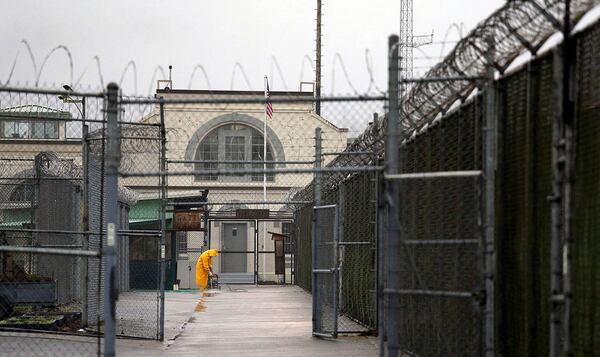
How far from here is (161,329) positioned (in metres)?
15.1

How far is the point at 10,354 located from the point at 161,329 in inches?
113

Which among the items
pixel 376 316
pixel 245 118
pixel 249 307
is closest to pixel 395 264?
pixel 376 316

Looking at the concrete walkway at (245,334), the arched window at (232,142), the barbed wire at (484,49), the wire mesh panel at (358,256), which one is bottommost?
the concrete walkway at (245,334)

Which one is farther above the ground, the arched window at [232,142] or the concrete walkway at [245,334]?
the arched window at [232,142]

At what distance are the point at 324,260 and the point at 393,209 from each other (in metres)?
8.42

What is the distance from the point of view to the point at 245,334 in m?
16.8

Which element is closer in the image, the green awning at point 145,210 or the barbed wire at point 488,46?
the barbed wire at point 488,46

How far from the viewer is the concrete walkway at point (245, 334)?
45.5 ft

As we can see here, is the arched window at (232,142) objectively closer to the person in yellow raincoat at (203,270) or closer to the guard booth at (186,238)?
the guard booth at (186,238)

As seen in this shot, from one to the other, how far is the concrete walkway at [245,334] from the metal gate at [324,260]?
0.30 metres

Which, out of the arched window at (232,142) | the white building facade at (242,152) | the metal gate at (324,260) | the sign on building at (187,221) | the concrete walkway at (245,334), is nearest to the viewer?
the concrete walkway at (245,334)

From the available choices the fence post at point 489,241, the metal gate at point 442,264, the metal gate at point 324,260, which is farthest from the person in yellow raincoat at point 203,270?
the fence post at point 489,241

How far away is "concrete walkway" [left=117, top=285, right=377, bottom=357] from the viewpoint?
45.5ft

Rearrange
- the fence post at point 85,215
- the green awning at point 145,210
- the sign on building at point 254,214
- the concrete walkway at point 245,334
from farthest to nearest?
the sign on building at point 254,214
the green awning at point 145,210
the fence post at point 85,215
the concrete walkway at point 245,334
